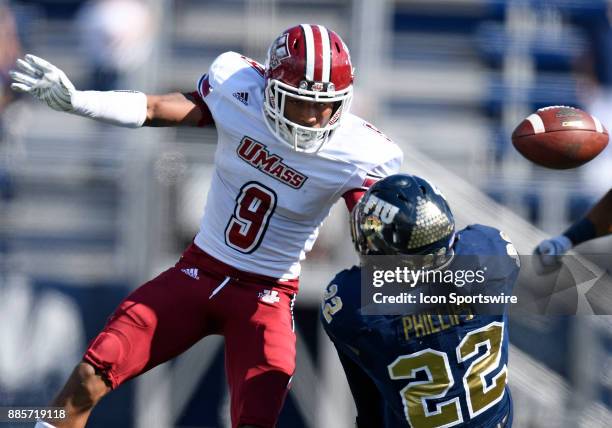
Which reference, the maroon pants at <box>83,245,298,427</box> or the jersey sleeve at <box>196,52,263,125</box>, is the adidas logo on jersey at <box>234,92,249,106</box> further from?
the maroon pants at <box>83,245,298,427</box>

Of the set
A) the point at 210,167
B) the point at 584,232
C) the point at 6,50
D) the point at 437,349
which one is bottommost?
the point at 210,167

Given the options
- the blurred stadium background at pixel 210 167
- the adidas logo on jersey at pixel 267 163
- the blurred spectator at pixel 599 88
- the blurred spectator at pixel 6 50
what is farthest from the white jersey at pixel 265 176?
the blurred spectator at pixel 6 50

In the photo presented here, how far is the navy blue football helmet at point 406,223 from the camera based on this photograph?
133 inches

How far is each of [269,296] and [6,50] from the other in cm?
612

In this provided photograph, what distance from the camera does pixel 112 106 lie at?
14.2ft

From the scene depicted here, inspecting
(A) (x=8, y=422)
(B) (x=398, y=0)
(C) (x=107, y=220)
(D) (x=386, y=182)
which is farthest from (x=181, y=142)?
(D) (x=386, y=182)

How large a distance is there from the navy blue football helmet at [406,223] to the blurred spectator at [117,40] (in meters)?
6.60

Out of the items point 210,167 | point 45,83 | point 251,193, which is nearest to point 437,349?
point 251,193

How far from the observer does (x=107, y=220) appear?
970 centimetres

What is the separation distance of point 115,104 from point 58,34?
634 centimetres

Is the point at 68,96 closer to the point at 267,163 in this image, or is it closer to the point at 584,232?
the point at 267,163

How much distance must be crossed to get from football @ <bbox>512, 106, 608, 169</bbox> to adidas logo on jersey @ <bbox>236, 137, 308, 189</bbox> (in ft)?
3.36

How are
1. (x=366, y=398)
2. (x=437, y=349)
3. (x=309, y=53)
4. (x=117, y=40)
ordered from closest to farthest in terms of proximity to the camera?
(x=437, y=349), (x=366, y=398), (x=309, y=53), (x=117, y=40)

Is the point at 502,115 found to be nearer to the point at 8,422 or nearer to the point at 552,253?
the point at 552,253
